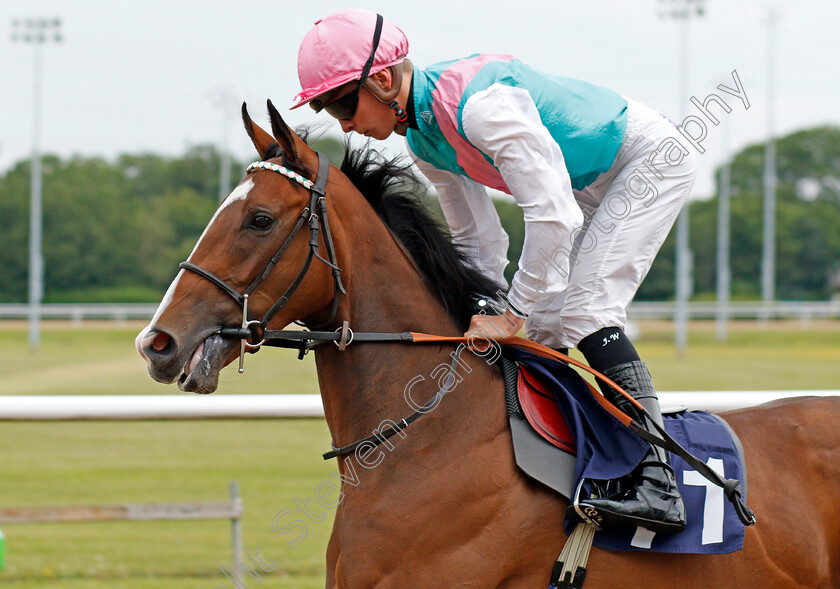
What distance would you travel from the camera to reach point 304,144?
7.36 feet

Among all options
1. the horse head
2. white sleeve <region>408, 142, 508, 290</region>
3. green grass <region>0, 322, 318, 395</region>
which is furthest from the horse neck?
green grass <region>0, 322, 318, 395</region>

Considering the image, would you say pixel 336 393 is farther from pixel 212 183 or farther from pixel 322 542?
pixel 212 183

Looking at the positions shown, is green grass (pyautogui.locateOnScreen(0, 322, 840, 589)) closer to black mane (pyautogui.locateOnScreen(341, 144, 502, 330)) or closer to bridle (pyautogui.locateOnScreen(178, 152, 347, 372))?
Result: bridle (pyautogui.locateOnScreen(178, 152, 347, 372))

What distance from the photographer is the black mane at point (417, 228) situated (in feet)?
7.84

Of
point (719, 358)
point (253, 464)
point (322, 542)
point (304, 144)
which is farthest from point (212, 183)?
point (304, 144)

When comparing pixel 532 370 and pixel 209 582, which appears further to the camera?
pixel 209 582

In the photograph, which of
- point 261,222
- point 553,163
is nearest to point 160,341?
point 261,222

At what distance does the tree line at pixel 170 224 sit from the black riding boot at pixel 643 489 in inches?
1378

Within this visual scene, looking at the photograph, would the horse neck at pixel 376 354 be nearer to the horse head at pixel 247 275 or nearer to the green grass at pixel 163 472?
the horse head at pixel 247 275

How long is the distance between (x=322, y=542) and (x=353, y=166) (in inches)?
154

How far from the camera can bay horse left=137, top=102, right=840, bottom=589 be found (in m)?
2.07

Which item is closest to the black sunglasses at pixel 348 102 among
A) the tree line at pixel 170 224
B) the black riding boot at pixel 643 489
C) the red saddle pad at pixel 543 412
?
the red saddle pad at pixel 543 412

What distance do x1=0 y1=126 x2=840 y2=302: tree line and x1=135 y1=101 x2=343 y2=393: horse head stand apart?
34891 mm

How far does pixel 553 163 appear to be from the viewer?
2.22 meters
